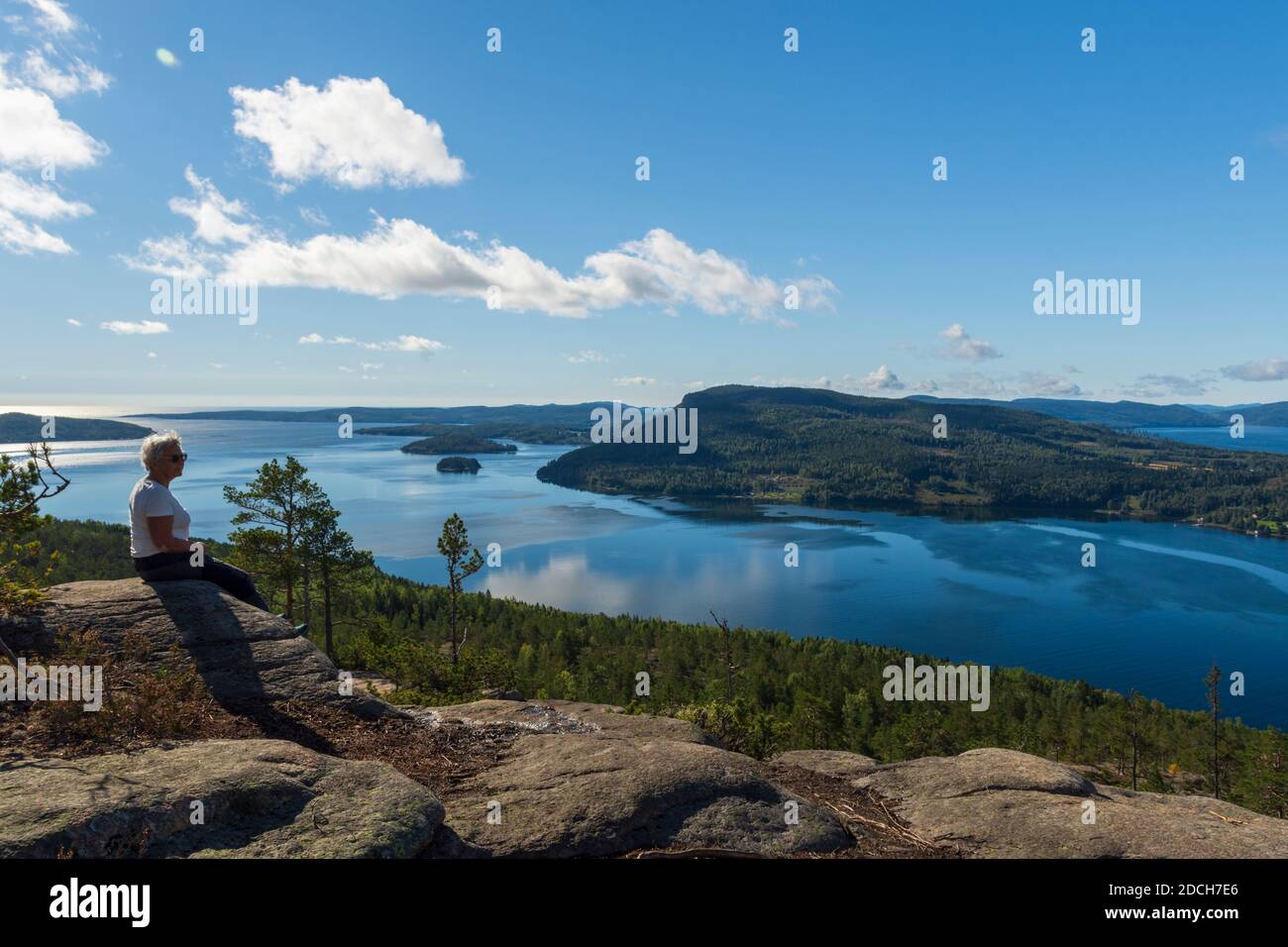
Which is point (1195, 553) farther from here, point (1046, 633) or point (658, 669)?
point (658, 669)

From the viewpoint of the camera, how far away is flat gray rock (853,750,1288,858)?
843cm

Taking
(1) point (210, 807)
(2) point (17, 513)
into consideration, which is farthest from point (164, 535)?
(1) point (210, 807)

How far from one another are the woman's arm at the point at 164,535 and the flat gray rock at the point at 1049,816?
12.9 m

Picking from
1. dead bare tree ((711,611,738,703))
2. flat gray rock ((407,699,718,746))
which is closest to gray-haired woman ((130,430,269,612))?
flat gray rock ((407,699,718,746))

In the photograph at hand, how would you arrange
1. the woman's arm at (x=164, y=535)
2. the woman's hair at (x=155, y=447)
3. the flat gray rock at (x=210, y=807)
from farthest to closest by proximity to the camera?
the woman's arm at (x=164, y=535), the woman's hair at (x=155, y=447), the flat gray rock at (x=210, y=807)

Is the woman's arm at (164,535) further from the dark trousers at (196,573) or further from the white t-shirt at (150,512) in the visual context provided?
the dark trousers at (196,573)

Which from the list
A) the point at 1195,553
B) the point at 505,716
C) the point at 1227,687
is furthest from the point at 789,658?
the point at 1195,553

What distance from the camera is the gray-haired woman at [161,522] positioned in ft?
35.5

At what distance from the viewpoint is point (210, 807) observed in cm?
609

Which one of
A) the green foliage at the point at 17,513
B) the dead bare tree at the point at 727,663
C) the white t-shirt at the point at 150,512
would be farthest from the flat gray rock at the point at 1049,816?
the dead bare tree at the point at 727,663
